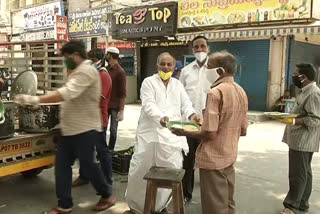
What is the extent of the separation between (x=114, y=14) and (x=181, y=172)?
489 inches

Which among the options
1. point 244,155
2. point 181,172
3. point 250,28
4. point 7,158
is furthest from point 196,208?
point 250,28

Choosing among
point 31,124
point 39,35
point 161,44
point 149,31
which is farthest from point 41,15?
point 31,124

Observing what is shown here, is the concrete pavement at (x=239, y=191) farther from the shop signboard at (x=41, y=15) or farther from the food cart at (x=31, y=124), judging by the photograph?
the shop signboard at (x=41, y=15)

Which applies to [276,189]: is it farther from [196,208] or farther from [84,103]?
[84,103]

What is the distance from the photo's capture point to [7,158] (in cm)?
392

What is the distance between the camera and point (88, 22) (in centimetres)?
1653

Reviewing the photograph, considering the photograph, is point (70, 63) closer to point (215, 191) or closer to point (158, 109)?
point (158, 109)

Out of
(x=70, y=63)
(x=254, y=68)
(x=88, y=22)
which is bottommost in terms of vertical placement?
(x=254, y=68)

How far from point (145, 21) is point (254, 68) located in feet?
14.4

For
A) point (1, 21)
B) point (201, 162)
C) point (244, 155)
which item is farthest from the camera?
point (1, 21)

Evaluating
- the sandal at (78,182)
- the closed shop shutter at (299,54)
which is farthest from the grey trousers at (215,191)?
the closed shop shutter at (299,54)

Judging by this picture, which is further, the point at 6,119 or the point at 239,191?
the point at 239,191

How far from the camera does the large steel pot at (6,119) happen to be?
12.4 feet

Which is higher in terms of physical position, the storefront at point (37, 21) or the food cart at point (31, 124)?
the storefront at point (37, 21)
